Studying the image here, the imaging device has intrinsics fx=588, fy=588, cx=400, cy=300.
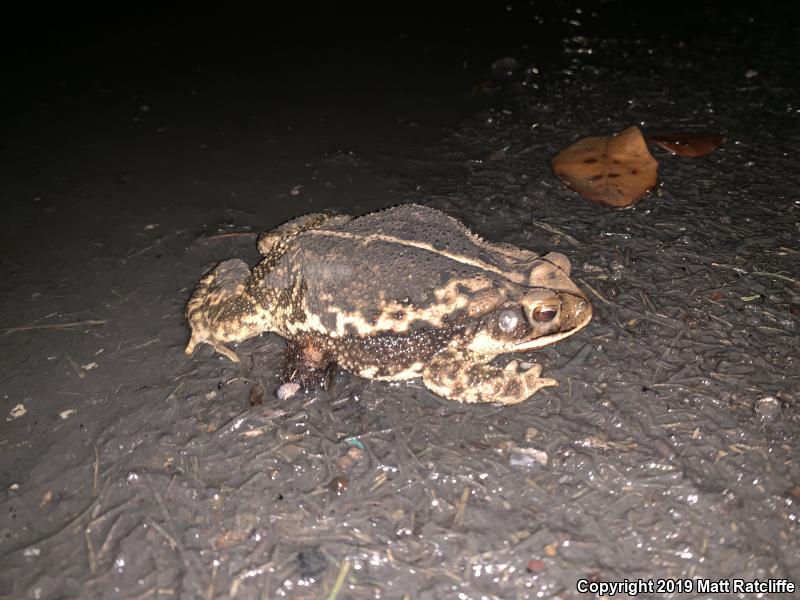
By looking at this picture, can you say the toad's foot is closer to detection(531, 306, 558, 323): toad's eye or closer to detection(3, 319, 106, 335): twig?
detection(531, 306, 558, 323): toad's eye

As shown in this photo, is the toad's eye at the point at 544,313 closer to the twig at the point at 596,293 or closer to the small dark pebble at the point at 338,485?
the twig at the point at 596,293

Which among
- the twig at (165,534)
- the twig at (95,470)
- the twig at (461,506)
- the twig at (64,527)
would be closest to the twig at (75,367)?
the twig at (95,470)

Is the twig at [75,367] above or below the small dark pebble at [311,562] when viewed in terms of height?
above

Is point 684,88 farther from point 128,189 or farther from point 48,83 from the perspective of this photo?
point 48,83

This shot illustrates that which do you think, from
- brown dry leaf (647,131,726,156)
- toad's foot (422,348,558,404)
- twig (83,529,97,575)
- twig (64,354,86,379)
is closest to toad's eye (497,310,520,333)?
toad's foot (422,348,558,404)

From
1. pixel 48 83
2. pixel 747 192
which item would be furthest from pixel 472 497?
pixel 48 83

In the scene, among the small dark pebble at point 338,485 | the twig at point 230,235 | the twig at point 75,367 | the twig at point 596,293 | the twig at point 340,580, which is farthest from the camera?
the twig at point 230,235

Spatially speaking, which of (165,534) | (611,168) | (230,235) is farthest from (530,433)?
(230,235)

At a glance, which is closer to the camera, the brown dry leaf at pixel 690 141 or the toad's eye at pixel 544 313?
the toad's eye at pixel 544 313
